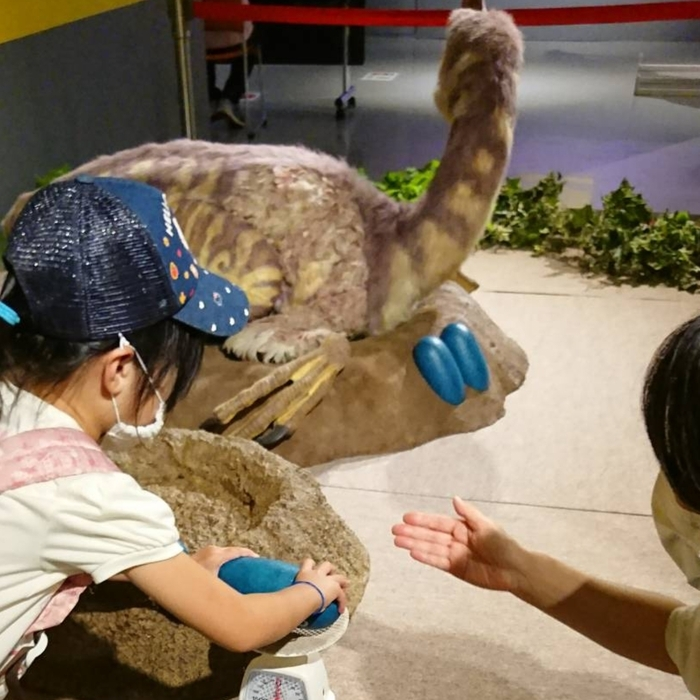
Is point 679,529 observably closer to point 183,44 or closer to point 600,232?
point 600,232

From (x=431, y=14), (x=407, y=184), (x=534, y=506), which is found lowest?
(x=534, y=506)

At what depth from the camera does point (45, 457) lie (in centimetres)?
102

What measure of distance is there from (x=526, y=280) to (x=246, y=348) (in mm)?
1426

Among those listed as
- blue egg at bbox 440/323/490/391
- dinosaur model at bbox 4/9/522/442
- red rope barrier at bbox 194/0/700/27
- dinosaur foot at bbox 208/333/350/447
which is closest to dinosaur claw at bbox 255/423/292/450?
dinosaur foot at bbox 208/333/350/447

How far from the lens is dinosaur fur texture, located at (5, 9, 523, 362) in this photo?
235cm

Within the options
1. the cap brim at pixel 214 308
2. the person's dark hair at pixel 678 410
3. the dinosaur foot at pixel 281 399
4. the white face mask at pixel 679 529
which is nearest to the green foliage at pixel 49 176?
the dinosaur foot at pixel 281 399

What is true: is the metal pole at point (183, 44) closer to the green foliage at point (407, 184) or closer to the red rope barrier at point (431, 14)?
the red rope barrier at point (431, 14)

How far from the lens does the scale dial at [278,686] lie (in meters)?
1.30

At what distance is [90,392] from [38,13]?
110 inches

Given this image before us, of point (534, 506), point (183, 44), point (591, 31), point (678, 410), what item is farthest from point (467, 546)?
point (591, 31)

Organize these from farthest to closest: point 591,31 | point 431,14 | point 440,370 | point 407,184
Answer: point 591,31 < point 407,184 < point 431,14 < point 440,370

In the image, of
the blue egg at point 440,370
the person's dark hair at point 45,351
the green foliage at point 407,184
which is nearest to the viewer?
the person's dark hair at point 45,351

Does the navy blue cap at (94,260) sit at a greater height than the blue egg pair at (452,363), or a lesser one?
greater

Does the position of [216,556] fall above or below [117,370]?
below
